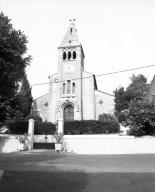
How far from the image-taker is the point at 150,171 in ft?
31.7

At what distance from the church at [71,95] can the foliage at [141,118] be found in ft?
46.4

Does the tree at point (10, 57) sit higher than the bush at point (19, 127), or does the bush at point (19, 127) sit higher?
the tree at point (10, 57)

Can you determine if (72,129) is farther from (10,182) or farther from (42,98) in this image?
(10,182)

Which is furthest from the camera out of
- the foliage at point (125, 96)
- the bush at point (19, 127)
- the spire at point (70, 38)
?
the spire at point (70, 38)

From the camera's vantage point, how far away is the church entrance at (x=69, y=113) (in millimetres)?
33959

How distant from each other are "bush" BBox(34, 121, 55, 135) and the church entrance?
750cm

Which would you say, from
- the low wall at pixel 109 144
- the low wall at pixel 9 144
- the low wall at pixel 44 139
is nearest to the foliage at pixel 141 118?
the low wall at pixel 109 144

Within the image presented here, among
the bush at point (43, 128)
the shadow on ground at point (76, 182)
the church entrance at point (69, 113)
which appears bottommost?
the shadow on ground at point (76, 182)

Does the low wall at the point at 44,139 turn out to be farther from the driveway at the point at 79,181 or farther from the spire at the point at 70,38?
the spire at the point at 70,38

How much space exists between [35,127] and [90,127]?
266 inches

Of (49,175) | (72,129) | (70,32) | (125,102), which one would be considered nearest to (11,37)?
(49,175)

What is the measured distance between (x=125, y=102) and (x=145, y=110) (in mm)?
15880

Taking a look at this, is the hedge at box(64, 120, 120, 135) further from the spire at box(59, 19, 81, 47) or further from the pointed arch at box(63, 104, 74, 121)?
the spire at box(59, 19, 81, 47)

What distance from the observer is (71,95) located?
34.5m
